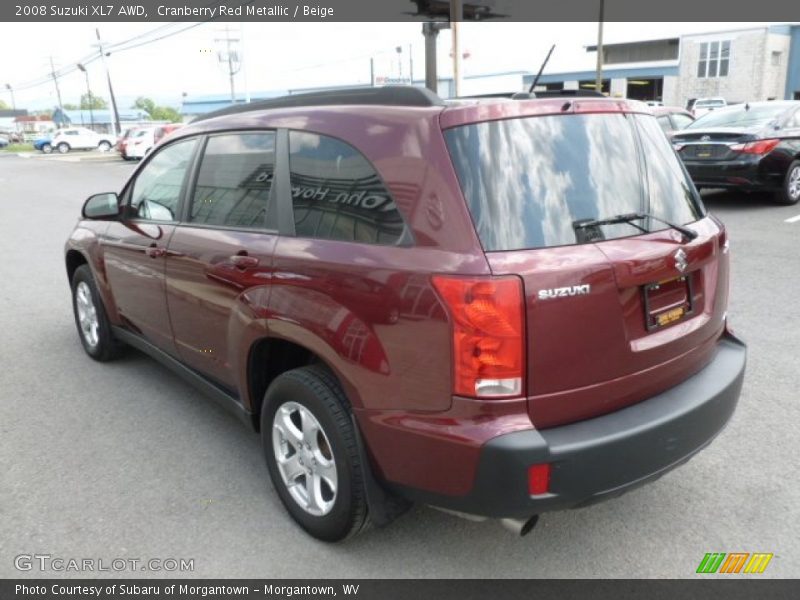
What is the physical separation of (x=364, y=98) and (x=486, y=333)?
115 cm

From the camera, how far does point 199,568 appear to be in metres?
2.78

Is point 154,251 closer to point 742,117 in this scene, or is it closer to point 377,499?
point 377,499

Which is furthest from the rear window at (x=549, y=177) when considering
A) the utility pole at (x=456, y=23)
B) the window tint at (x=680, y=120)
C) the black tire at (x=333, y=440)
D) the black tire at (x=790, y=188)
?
the utility pole at (x=456, y=23)

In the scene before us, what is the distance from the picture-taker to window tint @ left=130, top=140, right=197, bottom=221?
3.80 m

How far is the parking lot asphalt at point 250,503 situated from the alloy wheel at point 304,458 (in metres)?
0.19

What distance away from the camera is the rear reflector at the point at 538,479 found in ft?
7.29

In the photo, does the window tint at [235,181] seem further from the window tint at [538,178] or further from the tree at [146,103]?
the tree at [146,103]

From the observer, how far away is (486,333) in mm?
2213

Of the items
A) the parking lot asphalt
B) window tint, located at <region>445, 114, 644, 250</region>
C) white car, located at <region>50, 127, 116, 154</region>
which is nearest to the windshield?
the parking lot asphalt

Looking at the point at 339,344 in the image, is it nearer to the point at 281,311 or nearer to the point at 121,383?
the point at 281,311

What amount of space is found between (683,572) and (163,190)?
328cm

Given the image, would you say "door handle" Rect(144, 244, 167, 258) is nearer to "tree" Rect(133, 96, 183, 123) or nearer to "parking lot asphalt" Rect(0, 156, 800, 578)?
"parking lot asphalt" Rect(0, 156, 800, 578)

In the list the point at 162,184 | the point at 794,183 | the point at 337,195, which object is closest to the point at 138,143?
the point at 794,183

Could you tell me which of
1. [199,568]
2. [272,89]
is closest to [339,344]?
[199,568]
